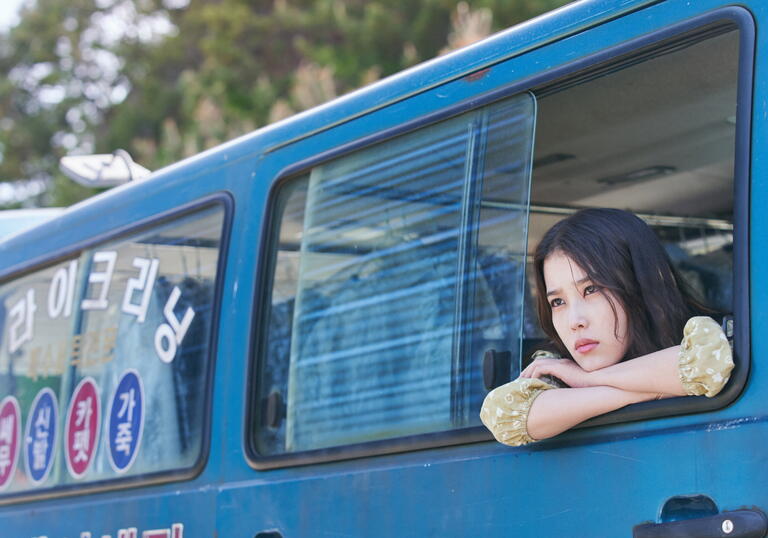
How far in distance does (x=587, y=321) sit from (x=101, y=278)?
2.21m

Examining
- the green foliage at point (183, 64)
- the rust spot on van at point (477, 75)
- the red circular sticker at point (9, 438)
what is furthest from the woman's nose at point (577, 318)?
the green foliage at point (183, 64)

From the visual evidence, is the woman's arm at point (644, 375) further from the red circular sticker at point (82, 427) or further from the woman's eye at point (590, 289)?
the red circular sticker at point (82, 427)

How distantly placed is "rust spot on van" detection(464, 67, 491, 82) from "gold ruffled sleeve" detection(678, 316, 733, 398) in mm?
923

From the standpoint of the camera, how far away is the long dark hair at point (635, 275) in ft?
7.79

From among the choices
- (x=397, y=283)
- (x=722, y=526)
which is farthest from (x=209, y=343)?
(x=722, y=526)

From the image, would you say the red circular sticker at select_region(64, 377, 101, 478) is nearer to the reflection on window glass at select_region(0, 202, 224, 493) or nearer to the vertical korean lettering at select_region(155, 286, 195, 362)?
the reflection on window glass at select_region(0, 202, 224, 493)

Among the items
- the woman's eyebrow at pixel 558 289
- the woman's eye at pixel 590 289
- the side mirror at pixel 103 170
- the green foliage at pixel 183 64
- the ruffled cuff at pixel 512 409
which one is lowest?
the ruffled cuff at pixel 512 409

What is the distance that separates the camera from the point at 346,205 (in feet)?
10.4

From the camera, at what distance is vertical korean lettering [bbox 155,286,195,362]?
143 inches

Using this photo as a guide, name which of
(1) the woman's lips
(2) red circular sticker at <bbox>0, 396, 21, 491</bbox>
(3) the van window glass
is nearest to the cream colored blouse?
(1) the woman's lips

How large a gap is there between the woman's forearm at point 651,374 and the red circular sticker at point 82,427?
7.27ft

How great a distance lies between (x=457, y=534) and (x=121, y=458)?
1.61 metres

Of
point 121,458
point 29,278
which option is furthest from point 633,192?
point 29,278

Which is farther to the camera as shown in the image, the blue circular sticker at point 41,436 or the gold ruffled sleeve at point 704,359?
the blue circular sticker at point 41,436
